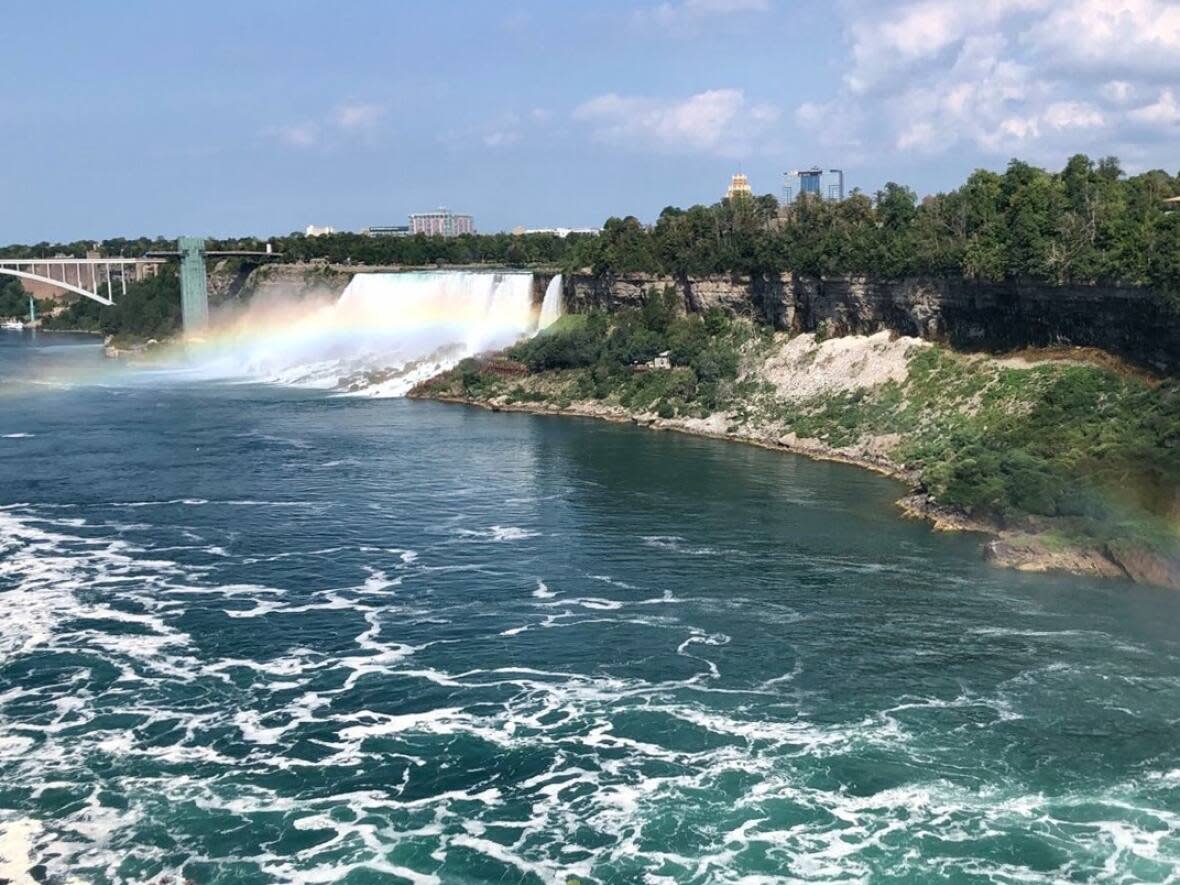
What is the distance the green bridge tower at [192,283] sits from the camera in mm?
112750

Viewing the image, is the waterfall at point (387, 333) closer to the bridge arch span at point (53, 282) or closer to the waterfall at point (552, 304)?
the waterfall at point (552, 304)

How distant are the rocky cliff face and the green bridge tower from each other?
46.3m

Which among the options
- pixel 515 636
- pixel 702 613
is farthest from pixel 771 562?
pixel 515 636

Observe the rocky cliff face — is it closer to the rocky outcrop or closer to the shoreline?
the shoreline

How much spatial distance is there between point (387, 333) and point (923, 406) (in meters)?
49.8

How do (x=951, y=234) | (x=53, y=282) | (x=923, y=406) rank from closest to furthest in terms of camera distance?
(x=923, y=406) < (x=951, y=234) < (x=53, y=282)

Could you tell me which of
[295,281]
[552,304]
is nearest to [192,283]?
[295,281]

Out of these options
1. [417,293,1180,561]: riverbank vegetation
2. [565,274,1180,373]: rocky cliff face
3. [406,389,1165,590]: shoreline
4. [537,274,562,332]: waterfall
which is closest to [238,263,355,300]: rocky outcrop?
[537,274,562,332]: waterfall

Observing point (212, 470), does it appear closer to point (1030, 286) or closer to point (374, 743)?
point (374, 743)

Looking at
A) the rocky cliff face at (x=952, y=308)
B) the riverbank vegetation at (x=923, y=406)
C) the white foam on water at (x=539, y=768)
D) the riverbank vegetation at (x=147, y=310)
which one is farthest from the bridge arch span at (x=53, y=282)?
the white foam on water at (x=539, y=768)

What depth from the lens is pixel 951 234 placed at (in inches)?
2606

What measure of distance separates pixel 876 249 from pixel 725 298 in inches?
496

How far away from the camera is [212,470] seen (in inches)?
2120

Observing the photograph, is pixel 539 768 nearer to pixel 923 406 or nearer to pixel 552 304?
pixel 923 406
